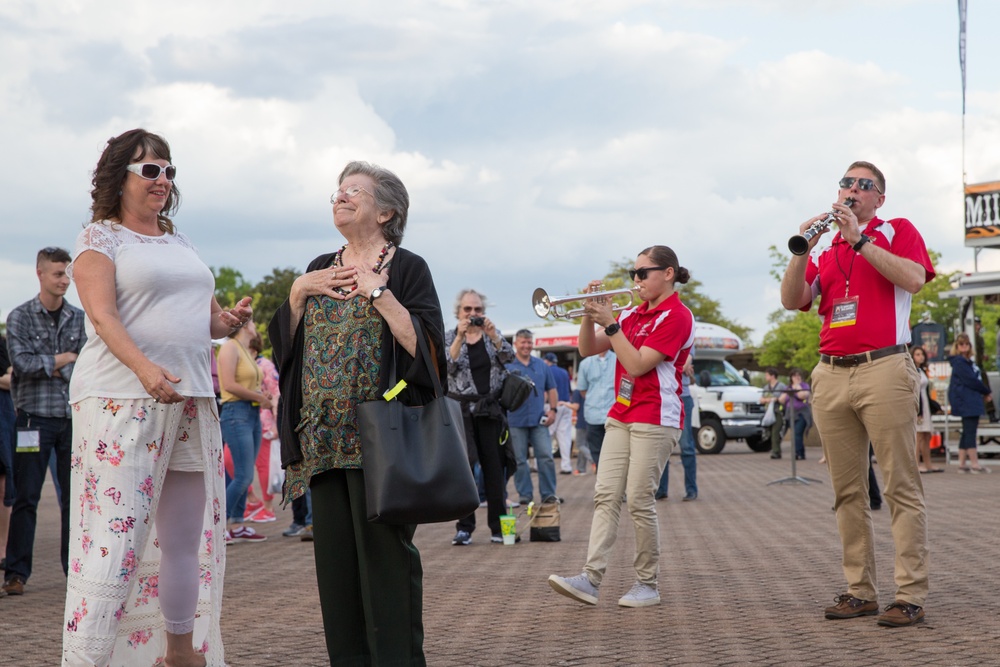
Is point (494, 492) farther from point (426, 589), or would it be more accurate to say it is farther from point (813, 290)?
point (813, 290)

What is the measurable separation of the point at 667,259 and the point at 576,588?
1.97 meters

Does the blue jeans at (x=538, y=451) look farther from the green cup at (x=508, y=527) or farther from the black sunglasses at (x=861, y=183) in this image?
the black sunglasses at (x=861, y=183)

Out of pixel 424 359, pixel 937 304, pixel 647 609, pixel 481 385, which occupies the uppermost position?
pixel 937 304

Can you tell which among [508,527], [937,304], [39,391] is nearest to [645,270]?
[508,527]

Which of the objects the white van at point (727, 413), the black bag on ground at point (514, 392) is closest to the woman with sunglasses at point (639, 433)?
the black bag on ground at point (514, 392)

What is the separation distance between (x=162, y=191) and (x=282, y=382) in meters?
1.04

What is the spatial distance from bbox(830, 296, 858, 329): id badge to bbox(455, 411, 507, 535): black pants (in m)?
4.36

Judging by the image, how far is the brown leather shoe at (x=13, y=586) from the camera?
773cm

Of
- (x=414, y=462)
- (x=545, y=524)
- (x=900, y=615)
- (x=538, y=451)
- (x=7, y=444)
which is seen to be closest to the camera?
(x=414, y=462)

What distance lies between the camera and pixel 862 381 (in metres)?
6.14

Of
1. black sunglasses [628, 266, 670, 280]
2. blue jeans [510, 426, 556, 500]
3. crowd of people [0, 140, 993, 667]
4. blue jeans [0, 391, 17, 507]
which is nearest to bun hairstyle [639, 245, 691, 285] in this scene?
black sunglasses [628, 266, 670, 280]

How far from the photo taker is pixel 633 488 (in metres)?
6.80

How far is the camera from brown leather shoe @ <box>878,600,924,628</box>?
232 inches

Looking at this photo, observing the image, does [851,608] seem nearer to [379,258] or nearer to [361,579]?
[361,579]
